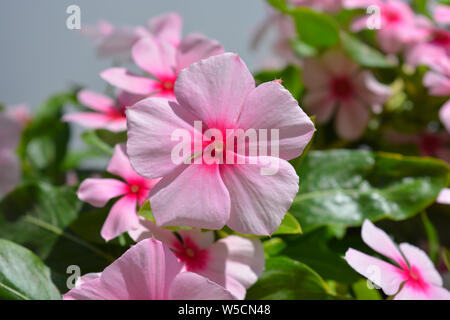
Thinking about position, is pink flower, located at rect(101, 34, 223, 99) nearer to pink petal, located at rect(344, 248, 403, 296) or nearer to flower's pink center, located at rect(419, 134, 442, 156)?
pink petal, located at rect(344, 248, 403, 296)

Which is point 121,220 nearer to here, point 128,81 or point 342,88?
point 128,81

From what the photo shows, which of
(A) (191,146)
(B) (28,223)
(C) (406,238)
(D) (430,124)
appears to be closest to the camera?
(A) (191,146)

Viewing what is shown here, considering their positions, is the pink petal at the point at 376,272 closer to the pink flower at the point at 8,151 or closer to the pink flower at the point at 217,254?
the pink flower at the point at 217,254

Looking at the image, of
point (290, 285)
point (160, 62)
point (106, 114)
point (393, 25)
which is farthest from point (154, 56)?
point (393, 25)

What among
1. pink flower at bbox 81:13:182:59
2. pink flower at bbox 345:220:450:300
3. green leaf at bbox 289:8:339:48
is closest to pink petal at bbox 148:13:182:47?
pink flower at bbox 81:13:182:59

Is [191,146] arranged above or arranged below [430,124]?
above
